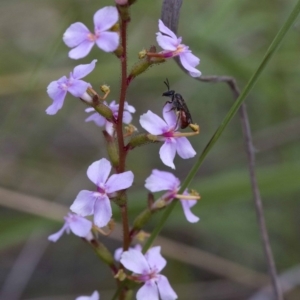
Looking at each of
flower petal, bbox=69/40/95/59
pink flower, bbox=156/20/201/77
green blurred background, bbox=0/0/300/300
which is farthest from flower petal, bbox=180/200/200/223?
green blurred background, bbox=0/0/300/300

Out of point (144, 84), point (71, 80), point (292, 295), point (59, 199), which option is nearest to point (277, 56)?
point (144, 84)

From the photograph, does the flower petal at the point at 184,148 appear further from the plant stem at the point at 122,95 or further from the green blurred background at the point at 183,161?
the green blurred background at the point at 183,161

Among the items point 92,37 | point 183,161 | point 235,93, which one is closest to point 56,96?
point 92,37

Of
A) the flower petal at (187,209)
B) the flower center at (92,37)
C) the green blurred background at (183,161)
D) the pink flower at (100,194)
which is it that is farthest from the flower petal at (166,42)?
the green blurred background at (183,161)

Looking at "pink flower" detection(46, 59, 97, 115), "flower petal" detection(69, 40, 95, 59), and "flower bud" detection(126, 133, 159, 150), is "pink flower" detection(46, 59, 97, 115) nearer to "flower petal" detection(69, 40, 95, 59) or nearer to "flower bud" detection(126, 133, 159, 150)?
"flower petal" detection(69, 40, 95, 59)

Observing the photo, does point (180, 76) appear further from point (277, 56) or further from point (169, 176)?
point (169, 176)

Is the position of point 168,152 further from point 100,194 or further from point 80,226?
point 80,226
